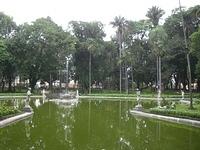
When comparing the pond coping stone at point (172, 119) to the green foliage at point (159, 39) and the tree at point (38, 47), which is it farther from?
the tree at point (38, 47)

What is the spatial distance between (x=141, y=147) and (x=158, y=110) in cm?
1476

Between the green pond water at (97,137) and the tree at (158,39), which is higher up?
the tree at (158,39)

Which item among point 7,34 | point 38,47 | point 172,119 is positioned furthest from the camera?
point 7,34

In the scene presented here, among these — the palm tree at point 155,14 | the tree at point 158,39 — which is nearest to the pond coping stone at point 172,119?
the tree at point 158,39

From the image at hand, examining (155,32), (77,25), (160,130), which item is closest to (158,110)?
(160,130)

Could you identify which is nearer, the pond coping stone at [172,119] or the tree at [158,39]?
the pond coping stone at [172,119]

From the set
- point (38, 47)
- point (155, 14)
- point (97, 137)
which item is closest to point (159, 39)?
point (155, 14)

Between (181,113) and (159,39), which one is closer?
(181,113)

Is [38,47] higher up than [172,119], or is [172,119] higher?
[38,47]

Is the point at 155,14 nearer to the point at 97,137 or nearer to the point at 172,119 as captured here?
the point at 172,119

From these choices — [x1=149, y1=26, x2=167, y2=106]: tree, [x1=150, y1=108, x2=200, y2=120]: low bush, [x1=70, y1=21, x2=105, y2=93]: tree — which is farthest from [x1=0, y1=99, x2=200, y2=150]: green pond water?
[x1=70, y1=21, x2=105, y2=93]: tree

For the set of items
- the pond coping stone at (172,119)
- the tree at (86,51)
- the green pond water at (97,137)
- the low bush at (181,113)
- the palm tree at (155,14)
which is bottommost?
the green pond water at (97,137)

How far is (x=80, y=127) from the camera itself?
2127cm

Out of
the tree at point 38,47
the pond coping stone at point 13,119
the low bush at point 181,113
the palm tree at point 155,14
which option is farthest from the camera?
the palm tree at point 155,14
